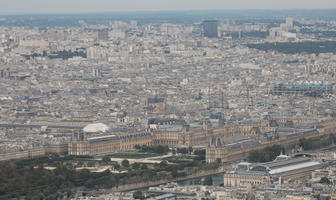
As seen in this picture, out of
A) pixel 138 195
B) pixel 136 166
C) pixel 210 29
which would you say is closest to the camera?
pixel 138 195

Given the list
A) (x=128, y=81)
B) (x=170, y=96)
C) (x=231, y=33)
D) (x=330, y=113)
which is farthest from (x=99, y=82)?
(x=231, y=33)

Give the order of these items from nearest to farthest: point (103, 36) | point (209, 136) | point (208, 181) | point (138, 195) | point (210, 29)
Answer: point (138, 195), point (208, 181), point (209, 136), point (103, 36), point (210, 29)

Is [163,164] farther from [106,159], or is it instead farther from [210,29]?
[210,29]

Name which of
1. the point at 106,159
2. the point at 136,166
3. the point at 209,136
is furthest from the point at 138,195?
the point at 209,136

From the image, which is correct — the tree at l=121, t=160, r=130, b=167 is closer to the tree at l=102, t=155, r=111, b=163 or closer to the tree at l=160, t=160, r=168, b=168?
the tree at l=160, t=160, r=168, b=168

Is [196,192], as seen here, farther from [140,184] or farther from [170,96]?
[170,96]

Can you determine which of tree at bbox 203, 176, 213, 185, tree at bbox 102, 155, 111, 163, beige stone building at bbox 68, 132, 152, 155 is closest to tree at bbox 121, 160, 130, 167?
tree at bbox 102, 155, 111, 163

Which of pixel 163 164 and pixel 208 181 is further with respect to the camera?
pixel 163 164

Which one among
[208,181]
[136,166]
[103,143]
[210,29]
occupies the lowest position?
[210,29]

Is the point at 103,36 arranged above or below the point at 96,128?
below

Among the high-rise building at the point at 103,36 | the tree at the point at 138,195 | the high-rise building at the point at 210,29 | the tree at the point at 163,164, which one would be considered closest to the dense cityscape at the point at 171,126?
the tree at the point at 138,195
